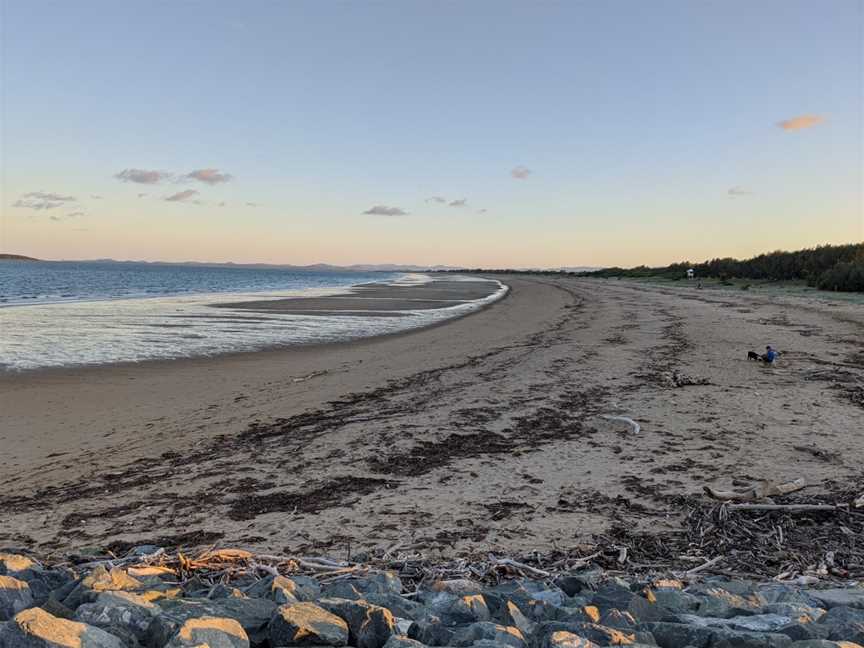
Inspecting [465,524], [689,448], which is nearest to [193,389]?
[465,524]

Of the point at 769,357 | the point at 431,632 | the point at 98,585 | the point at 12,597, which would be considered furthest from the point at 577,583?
the point at 769,357

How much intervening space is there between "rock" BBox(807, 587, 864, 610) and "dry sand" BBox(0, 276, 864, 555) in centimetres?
125

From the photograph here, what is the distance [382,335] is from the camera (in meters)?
17.6

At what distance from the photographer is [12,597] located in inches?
111

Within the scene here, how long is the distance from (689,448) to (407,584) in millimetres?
3833

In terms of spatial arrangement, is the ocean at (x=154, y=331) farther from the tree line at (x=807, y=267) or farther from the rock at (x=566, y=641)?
the tree line at (x=807, y=267)

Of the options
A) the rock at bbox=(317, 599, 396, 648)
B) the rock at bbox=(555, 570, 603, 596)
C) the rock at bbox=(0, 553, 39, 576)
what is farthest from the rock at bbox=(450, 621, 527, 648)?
the rock at bbox=(0, 553, 39, 576)

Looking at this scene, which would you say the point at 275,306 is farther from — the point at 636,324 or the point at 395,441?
the point at 395,441

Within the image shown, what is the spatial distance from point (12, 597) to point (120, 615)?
29.5 inches

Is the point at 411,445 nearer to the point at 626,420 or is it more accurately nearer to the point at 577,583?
the point at 626,420

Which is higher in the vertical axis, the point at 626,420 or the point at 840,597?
the point at 626,420

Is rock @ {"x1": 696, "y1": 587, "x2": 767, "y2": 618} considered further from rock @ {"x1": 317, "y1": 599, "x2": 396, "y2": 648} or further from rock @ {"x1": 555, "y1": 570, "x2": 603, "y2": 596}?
rock @ {"x1": 317, "y1": 599, "x2": 396, "y2": 648}

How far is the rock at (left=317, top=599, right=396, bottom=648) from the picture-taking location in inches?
99.2

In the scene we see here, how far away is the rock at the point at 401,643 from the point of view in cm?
236
